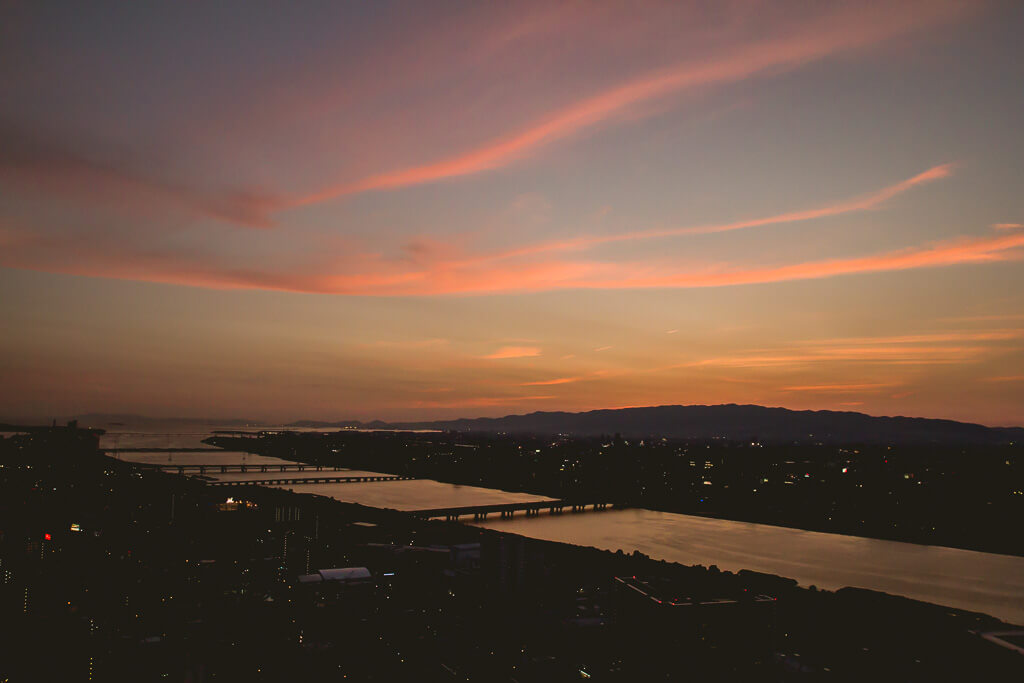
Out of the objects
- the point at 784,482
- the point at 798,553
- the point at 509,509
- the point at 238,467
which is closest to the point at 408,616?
the point at 798,553

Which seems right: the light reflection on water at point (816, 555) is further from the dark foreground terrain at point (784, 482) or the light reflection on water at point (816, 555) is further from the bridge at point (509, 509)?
the dark foreground terrain at point (784, 482)

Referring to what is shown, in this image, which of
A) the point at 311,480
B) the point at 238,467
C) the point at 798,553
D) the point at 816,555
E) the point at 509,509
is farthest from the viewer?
the point at 238,467

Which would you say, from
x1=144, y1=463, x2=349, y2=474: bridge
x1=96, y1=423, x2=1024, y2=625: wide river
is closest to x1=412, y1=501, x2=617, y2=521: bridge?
x1=96, y1=423, x2=1024, y2=625: wide river

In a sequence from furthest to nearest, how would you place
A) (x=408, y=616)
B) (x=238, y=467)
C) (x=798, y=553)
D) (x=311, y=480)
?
(x=238, y=467)
(x=311, y=480)
(x=798, y=553)
(x=408, y=616)

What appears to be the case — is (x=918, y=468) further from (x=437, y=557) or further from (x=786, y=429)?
(x=786, y=429)

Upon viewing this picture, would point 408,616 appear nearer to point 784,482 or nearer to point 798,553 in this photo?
point 798,553

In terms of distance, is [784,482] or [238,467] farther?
[238,467]

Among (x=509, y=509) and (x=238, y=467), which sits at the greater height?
(x=238, y=467)
